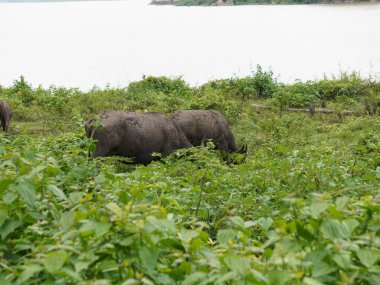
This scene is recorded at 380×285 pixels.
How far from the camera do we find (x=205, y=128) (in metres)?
11.9

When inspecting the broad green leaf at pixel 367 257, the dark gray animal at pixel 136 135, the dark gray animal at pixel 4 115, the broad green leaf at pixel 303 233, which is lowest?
the dark gray animal at pixel 4 115

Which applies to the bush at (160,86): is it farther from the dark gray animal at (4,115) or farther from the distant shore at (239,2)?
the distant shore at (239,2)

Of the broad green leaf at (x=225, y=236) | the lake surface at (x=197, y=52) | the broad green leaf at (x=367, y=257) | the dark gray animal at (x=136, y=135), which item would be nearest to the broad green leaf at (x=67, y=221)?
the broad green leaf at (x=225, y=236)

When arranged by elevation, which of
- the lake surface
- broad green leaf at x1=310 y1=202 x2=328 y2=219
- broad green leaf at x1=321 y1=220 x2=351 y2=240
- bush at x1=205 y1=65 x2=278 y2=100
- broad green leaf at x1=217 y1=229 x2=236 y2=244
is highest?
broad green leaf at x1=310 y1=202 x2=328 y2=219

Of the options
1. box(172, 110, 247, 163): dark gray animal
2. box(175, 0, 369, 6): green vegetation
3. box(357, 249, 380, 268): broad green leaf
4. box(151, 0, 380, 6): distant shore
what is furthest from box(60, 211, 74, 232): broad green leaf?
box(175, 0, 369, 6): green vegetation

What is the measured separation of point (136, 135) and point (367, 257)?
8.06 meters

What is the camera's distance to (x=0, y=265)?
2.75m

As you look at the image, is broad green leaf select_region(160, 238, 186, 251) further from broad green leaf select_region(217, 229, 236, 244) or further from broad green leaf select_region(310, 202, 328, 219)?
broad green leaf select_region(310, 202, 328, 219)

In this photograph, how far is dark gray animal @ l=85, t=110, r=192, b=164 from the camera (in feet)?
32.7

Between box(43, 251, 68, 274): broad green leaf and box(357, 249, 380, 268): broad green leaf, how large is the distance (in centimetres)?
132

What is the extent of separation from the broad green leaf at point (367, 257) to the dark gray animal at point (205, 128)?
8.73 metres

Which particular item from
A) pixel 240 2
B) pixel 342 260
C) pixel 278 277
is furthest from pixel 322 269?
pixel 240 2

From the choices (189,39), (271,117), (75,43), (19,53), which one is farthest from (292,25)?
(271,117)

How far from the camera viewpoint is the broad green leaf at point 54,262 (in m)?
2.33
